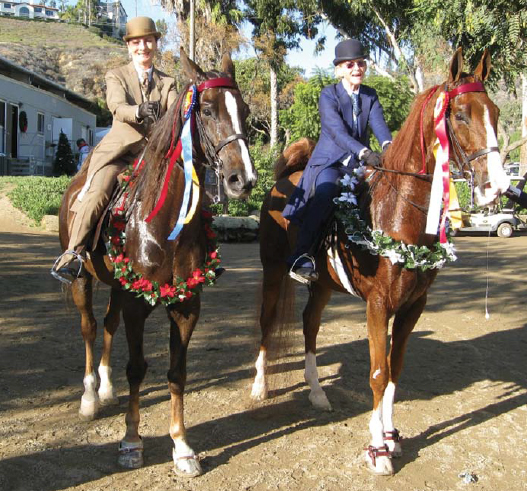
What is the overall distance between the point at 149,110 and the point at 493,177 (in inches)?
90.6

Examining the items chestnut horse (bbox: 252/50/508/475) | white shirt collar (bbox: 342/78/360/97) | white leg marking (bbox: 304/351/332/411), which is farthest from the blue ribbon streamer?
white leg marking (bbox: 304/351/332/411)

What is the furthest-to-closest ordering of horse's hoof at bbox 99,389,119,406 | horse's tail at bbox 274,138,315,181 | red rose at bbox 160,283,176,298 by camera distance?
1. horse's tail at bbox 274,138,315,181
2. horse's hoof at bbox 99,389,119,406
3. red rose at bbox 160,283,176,298

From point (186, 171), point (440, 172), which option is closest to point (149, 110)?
point (186, 171)

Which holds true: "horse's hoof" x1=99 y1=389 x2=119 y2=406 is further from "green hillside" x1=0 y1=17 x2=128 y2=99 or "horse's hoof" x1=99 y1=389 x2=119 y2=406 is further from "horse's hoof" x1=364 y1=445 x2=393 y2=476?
"green hillside" x1=0 y1=17 x2=128 y2=99

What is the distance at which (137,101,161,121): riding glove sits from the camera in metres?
3.92

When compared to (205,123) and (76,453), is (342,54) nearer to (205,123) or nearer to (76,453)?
(205,123)

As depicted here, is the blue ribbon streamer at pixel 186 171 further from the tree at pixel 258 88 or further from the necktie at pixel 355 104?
the tree at pixel 258 88

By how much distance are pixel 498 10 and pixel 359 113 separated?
43.4 ft

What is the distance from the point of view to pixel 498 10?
1565 cm

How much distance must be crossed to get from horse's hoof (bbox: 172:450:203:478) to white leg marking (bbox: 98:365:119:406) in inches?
52.1

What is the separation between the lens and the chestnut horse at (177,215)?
3.46 meters

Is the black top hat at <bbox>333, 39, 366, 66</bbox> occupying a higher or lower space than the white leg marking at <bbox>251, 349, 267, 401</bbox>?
higher

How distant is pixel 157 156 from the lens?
390cm

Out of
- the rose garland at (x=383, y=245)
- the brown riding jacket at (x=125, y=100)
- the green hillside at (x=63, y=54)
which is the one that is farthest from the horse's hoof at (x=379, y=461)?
the green hillside at (x=63, y=54)
